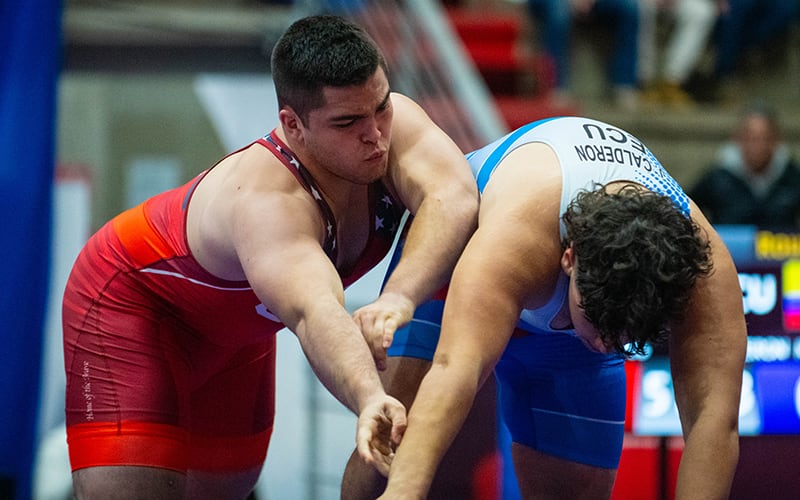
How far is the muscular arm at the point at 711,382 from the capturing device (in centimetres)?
248

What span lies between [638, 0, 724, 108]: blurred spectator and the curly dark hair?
551cm

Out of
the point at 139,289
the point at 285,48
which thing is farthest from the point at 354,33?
the point at 139,289

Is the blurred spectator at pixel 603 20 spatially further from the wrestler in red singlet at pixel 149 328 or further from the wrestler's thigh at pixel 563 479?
the wrestler in red singlet at pixel 149 328

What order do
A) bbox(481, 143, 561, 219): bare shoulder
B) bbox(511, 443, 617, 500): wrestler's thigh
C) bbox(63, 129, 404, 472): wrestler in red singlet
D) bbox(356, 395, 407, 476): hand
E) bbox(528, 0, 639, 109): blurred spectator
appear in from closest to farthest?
bbox(356, 395, 407, 476): hand < bbox(481, 143, 561, 219): bare shoulder < bbox(63, 129, 404, 472): wrestler in red singlet < bbox(511, 443, 617, 500): wrestler's thigh < bbox(528, 0, 639, 109): blurred spectator

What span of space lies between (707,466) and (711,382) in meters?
0.17

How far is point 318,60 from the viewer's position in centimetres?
261

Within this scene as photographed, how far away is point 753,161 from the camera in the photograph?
6.14m

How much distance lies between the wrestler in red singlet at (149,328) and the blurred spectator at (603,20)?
4.53 metres

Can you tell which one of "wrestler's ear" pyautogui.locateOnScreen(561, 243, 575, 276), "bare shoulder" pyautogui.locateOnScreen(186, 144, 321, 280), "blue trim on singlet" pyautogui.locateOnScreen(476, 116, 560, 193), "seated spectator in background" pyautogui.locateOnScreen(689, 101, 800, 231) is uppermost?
"seated spectator in background" pyautogui.locateOnScreen(689, 101, 800, 231)

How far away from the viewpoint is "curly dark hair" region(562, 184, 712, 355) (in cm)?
241

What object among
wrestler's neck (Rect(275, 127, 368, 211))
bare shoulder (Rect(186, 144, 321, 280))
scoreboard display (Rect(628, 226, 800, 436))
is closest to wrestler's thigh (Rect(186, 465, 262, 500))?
bare shoulder (Rect(186, 144, 321, 280))

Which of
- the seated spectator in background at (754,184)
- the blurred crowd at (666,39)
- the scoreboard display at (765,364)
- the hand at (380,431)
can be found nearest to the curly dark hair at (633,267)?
the hand at (380,431)

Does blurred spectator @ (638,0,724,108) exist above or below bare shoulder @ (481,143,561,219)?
above

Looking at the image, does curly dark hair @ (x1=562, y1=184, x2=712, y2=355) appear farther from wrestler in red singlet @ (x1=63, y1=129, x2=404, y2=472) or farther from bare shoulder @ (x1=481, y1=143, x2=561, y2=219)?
wrestler in red singlet @ (x1=63, y1=129, x2=404, y2=472)
